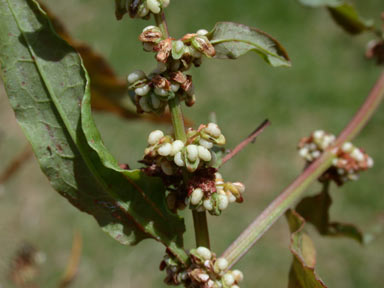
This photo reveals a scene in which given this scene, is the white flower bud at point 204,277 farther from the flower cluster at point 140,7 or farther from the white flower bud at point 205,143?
the flower cluster at point 140,7

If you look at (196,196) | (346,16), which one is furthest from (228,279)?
(346,16)

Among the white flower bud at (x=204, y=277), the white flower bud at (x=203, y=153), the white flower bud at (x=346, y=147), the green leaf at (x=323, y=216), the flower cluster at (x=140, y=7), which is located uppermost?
the flower cluster at (x=140, y=7)

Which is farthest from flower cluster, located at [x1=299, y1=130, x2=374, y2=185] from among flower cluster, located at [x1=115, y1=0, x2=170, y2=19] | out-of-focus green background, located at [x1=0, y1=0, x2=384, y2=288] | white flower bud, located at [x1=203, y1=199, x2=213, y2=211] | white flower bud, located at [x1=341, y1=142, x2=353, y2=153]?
out-of-focus green background, located at [x1=0, y1=0, x2=384, y2=288]

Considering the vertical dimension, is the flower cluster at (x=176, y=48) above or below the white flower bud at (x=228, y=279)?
above

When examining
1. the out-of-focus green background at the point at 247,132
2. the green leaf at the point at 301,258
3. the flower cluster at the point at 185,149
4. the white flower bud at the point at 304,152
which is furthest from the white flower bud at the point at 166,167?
the out-of-focus green background at the point at 247,132

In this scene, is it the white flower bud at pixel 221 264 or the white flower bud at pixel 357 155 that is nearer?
the white flower bud at pixel 221 264

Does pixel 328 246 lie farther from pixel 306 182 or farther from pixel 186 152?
pixel 186 152

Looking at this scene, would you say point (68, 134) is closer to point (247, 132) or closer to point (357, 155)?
point (357, 155)
